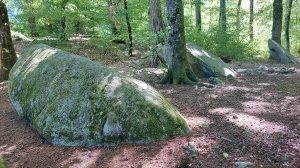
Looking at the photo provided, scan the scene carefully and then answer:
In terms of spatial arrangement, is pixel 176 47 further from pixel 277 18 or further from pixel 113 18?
pixel 277 18

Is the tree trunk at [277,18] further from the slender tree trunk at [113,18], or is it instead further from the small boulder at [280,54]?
the slender tree trunk at [113,18]

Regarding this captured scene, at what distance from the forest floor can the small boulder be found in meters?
6.62

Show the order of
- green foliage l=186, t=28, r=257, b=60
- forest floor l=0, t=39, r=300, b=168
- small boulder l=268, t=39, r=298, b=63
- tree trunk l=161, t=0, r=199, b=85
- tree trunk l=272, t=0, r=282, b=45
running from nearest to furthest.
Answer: forest floor l=0, t=39, r=300, b=168 < tree trunk l=161, t=0, r=199, b=85 < small boulder l=268, t=39, r=298, b=63 < tree trunk l=272, t=0, r=282, b=45 < green foliage l=186, t=28, r=257, b=60

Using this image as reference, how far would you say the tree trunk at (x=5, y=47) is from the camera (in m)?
7.16

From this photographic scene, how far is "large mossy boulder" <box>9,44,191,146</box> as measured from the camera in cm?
299

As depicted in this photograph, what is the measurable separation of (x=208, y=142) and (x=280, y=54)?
32.5 feet

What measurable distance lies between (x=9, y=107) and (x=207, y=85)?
16.0 ft

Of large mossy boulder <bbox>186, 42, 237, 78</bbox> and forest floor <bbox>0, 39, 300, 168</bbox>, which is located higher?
large mossy boulder <bbox>186, 42, 237, 78</bbox>

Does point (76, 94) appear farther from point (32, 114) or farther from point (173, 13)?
point (173, 13)

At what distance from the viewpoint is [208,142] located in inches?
112

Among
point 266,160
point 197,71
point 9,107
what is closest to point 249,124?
point 266,160

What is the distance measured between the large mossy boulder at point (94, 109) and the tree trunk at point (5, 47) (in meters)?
3.98

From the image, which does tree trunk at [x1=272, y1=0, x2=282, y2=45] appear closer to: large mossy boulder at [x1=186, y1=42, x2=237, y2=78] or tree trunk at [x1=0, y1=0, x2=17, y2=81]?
large mossy boulder at [x1=186, y1=42, x2=237, y2=78]

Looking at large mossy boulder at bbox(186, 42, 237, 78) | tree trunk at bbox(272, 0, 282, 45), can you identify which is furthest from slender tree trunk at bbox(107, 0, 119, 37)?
tree trunk at bbox(272, 0, 282, 45)
